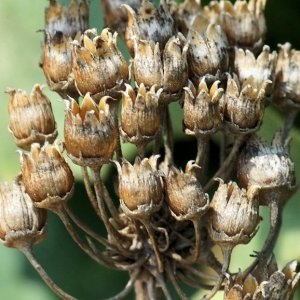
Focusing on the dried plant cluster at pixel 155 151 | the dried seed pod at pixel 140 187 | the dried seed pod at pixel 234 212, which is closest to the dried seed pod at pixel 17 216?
the dried plant cluster at pixel 155 151

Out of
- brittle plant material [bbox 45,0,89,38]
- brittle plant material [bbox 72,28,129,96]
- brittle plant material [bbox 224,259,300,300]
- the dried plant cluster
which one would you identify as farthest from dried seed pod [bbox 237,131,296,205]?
brittle plant material [bbox 45,0,89,38]

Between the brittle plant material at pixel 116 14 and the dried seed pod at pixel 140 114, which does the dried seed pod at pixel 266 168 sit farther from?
the brittle plant material at pixel 116 14

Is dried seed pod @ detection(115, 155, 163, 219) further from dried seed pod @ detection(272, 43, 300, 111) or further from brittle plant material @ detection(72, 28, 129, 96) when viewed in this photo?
dried seed pod @ detection(272, 43, 300, 111)

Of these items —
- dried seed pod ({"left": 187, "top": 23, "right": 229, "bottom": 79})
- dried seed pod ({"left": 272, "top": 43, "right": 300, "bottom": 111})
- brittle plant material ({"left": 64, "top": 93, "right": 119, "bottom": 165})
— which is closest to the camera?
brittle plant material ({"left": 64, "top": 93, "right": 119, "bottom": 165})

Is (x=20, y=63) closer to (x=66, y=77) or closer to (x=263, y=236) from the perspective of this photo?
(x=66, y=77)

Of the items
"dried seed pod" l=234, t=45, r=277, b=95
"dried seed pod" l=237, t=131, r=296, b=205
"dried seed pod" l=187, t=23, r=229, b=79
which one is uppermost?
"dried seed pod" l=187, t=23, r=229, b=79

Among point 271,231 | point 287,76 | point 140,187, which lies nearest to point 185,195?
point 140,187
